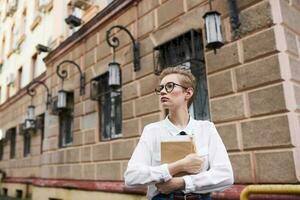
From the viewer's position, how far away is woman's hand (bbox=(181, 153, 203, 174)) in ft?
5.55

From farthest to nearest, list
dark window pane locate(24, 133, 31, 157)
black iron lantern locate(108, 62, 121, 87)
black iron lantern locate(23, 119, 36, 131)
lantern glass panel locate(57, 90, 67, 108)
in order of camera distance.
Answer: dark window pane locate(24, 133, 31, 157)
black iron lantern locate(23, 119, 36, 131)
lantern glass panel locate(57, 90, 67, 108)
black iron lantern locate(108, 62, 121, 87)

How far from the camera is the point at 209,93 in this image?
4445 mm

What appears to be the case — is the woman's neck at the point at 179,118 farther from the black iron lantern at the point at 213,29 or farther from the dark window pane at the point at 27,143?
the dark window pane at the point at 27,143

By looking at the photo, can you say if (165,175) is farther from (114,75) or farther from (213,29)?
(114,75)

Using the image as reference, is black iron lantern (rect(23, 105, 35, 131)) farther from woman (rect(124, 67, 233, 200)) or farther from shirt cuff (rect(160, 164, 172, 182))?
shirt cuff (rect(160, 164, 172, 182))

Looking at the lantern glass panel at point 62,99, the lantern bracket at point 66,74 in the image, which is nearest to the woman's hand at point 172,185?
the lantern bracket at point 66,74

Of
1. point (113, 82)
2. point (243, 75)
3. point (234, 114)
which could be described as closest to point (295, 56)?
point (243, 75)

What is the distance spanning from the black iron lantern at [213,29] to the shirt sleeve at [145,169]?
255cm

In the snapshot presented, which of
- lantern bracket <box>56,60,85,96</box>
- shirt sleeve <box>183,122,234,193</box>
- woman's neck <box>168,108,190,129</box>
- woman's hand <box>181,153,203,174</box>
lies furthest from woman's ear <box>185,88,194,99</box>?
lantern bracket <box>56,60,85,96</box>

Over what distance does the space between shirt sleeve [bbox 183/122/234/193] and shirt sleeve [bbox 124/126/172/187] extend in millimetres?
133

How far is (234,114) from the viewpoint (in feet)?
13.3

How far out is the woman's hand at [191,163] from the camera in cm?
169

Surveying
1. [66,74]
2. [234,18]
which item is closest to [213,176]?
[234,18]

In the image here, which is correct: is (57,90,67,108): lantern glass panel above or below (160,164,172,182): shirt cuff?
above
